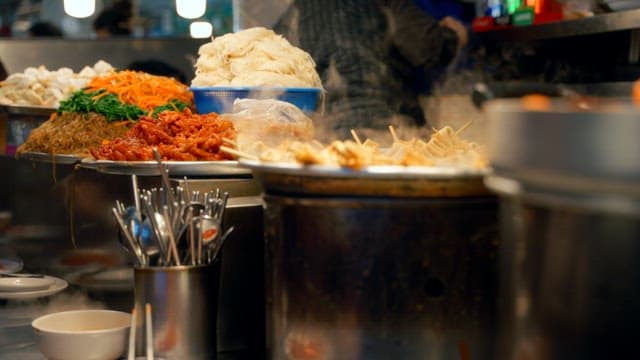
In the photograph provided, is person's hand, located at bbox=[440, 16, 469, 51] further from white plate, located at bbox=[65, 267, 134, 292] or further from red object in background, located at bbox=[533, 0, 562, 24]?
white plate, located at bbox=[65, 267, 134, 292]

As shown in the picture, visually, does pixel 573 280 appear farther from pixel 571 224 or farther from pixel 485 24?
pixel 485 24

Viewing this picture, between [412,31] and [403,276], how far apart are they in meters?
3.27

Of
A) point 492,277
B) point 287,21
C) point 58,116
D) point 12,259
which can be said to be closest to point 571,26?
point 287,21

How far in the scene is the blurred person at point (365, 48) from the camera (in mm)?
4438

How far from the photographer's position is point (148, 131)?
2807 millimetres

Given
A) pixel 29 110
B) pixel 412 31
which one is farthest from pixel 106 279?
pixel 412 31

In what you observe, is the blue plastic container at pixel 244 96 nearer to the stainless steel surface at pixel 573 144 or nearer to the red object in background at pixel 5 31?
the stainless steel surface at pixel 573 144

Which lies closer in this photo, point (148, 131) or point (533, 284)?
point (533, 284)

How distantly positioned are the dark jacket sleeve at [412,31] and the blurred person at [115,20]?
2589 millimetres

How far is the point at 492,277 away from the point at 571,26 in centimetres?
330

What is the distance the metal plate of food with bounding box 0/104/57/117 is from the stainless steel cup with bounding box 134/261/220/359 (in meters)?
2.26

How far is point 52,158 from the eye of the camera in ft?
10.6

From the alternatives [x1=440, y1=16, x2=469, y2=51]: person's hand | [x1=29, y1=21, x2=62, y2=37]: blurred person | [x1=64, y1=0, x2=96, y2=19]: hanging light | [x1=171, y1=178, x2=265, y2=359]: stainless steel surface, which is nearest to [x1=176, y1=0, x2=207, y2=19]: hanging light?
[x1=64, y1=0, x2=96, y2=19]: hanging light

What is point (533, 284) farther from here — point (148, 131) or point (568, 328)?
point (148, 131)
